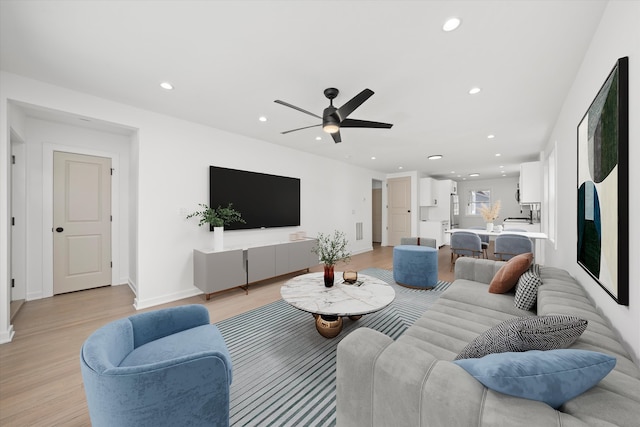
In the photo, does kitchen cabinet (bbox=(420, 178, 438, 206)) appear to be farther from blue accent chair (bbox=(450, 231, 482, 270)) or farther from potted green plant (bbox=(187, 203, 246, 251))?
potted green plant (bbox=(187, 203, 246, 251))

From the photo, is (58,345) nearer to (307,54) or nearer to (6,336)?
(6,336)

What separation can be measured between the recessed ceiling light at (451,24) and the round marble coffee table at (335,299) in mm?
2095

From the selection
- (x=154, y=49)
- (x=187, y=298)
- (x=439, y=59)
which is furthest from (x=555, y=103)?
(x=187, y=298)

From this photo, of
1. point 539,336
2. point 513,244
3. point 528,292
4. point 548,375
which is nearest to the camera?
point 548,375

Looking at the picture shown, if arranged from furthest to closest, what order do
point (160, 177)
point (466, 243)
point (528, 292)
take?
1. point (466, 243)
2. point (160, 177)
3. point (528, 292)

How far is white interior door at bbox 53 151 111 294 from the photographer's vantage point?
349cm

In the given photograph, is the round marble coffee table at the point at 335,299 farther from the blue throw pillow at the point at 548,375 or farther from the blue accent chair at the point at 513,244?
the blue accent chair at the point at 513,244

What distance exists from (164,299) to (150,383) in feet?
8.84

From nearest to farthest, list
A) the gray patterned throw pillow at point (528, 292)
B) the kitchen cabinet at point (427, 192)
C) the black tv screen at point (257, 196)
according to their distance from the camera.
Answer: the gray patterned throw pillow at point (528, 292) → the black tv screen at point (257, 196) → the kitchen cabinet at point (427, 192)

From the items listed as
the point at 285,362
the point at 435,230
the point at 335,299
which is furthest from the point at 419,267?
the point at 435,230

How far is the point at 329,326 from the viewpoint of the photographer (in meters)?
2.26

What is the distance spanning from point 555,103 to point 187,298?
5304mm

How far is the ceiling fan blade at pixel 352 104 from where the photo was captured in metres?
2.09

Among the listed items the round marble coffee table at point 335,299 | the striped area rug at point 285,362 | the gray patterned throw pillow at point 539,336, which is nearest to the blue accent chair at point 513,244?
the striped area rug at point 285,362
